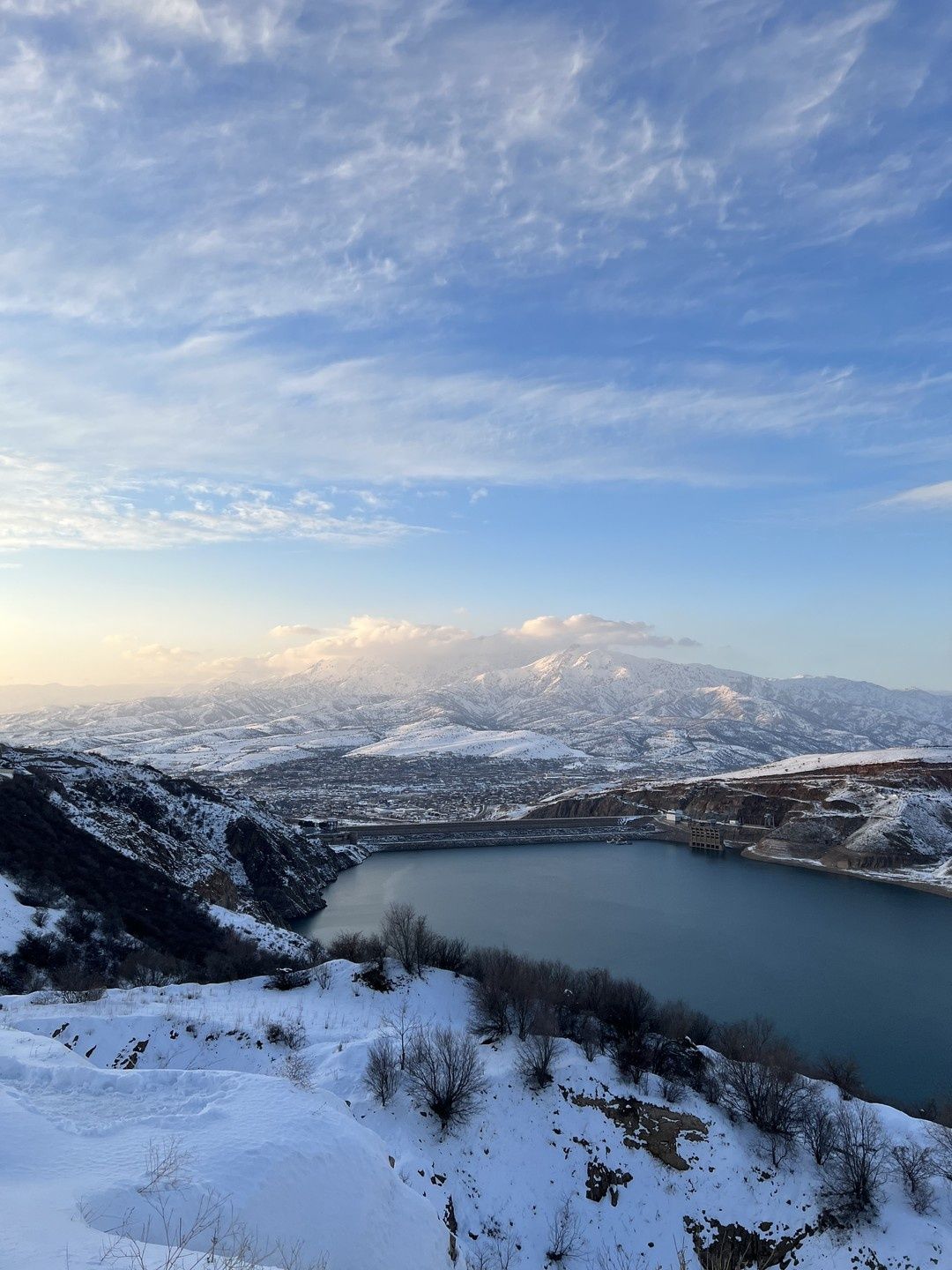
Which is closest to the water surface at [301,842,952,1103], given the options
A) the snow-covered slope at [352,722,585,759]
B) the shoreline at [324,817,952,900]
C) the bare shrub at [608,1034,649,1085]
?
the shoreline at [324,817,952,900]

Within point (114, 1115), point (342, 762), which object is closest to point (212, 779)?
point (342, 762)

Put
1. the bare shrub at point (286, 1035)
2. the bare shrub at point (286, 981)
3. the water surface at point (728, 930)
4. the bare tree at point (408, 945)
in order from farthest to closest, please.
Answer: the water surface at point (728, 930)
the bare tree at point (408, 945)
the bare shrub at point (286, 981)
the bare shrub at point (286, 1035)

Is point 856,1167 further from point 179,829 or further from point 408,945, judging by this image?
point 179,829

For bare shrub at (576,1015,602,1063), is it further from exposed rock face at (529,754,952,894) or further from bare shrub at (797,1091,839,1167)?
exposed rock face at (529,754,952,894)

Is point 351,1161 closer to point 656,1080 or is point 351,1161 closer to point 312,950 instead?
point 656,1080

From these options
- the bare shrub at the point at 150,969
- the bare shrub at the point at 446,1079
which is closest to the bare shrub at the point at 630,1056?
the bare shrub at the point at 446,1079

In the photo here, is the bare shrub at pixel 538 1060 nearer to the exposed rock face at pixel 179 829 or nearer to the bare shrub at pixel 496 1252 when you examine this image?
the bare shrub at pixel 496 1252

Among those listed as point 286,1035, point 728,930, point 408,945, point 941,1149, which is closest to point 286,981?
point 286,1035

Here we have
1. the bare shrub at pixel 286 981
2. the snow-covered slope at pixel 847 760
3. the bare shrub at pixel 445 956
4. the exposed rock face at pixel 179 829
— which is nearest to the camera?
the bare shrub at pixel 286 981
